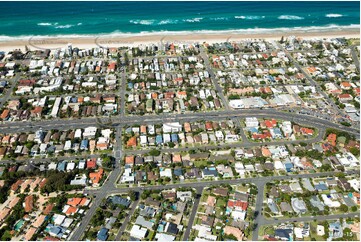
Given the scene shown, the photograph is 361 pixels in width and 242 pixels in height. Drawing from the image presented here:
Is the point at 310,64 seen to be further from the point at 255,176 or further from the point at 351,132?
the point at 255,176

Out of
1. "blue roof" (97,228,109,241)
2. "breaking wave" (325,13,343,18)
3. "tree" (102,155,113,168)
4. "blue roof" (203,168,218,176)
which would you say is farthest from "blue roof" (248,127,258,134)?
"breaking wave" (325,13,343,18)

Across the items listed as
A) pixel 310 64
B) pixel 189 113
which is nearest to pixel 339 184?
pixel 189 113

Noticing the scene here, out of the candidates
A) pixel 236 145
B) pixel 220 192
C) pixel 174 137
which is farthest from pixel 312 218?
pixel 174 137

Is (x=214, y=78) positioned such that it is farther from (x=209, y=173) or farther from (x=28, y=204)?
(x=28, y=204)

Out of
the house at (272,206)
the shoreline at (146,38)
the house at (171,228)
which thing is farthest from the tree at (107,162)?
the shoreline at (146,38)

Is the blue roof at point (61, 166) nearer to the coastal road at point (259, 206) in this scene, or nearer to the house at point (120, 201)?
the house at point (120, 201)
